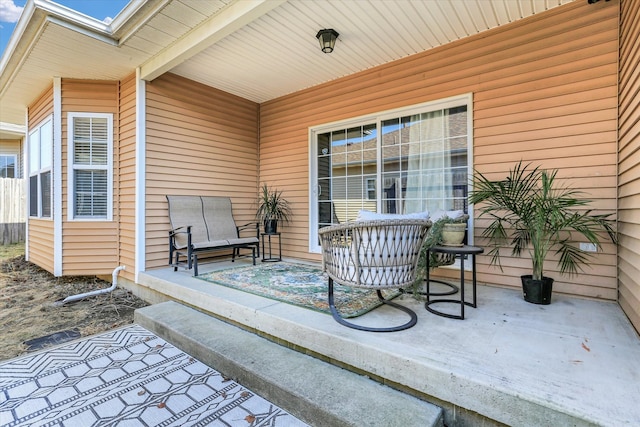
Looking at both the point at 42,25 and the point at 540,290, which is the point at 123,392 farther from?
the point at 42,25

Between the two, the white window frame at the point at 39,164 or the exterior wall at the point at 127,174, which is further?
the white window frame at the point at 39,164

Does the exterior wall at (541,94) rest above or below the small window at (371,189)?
above

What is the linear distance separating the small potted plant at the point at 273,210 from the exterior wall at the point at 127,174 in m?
1.88

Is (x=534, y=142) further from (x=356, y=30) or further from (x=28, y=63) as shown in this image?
(x=28, y=63)

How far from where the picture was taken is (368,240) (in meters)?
2.04

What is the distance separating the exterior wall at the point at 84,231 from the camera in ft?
14.8

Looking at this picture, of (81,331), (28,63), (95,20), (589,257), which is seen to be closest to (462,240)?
(589,257)

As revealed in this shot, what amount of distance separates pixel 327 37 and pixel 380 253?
256 centimetres

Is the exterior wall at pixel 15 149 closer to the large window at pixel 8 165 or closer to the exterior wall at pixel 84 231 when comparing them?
the large window at pixel 8 165

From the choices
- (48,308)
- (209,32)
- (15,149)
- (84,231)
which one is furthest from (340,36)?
(15,149)

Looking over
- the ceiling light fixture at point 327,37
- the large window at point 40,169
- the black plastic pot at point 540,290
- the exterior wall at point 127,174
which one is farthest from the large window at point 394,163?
the large window at point 40,169

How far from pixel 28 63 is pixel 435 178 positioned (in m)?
5.68

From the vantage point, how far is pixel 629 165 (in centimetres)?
224

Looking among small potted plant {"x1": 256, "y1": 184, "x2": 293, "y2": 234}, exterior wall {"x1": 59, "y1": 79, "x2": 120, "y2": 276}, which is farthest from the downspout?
small potted plant {"x1": 256, "y1": 184, "x2": 293, "y2": 234}
